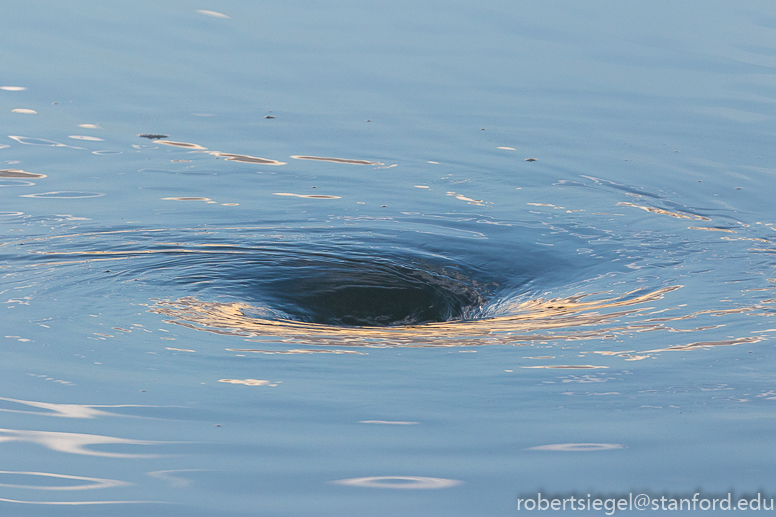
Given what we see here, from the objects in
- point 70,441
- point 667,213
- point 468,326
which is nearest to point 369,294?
point 468,326

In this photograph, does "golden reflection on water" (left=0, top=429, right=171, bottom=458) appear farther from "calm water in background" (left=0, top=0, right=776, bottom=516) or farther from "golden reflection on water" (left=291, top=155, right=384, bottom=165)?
"golden reflection on water" (left=291, top=155, right=384, bottom=165)

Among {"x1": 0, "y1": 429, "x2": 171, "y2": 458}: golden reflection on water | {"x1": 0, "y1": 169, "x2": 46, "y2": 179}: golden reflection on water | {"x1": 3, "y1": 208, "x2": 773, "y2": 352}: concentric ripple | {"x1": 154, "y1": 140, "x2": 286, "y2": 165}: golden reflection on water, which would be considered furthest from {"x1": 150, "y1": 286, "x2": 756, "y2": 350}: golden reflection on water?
{"x1": 0, "y1": 169, "x2": 46, "y2": 179}: golden reflection on water

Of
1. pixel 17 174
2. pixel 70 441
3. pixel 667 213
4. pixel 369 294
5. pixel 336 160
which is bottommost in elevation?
pixel 70 441

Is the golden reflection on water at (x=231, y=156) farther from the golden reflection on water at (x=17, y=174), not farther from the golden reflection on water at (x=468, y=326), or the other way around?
the golden reflection on water at (x=468, y=326)

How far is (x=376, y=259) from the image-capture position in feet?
17.4

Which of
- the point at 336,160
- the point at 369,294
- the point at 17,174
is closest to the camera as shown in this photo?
the point at 369,294

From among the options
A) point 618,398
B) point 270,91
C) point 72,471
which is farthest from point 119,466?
point 270,91

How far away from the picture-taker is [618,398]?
10.5ft

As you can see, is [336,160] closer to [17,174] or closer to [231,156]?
[231,156]

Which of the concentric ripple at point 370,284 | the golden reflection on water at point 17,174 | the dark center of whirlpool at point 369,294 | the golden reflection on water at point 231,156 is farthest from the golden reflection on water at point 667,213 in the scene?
the golden reflection on water at point 17,174

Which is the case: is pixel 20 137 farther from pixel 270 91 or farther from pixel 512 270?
pixel 512 270

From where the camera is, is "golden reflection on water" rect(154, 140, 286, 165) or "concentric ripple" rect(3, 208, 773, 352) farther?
"golden reflection on water" rect(154, 140, 286, 165)

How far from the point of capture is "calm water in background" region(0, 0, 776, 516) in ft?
8.98

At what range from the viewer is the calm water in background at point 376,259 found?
274cm
